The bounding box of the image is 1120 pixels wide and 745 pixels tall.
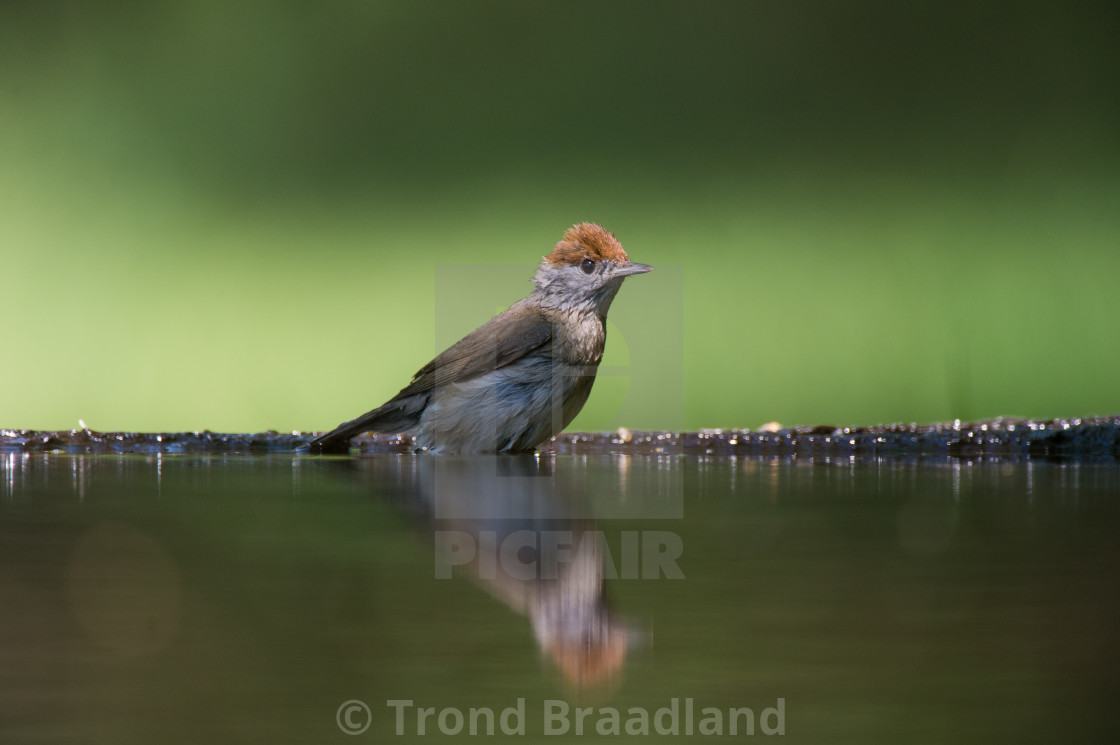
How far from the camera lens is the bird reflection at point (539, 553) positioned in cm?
45

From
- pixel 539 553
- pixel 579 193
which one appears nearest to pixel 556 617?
pixel 539 553

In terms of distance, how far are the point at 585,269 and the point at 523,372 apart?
34 cm

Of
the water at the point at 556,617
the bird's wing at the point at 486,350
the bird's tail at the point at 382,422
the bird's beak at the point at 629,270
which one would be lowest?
the water at the point at 556,617

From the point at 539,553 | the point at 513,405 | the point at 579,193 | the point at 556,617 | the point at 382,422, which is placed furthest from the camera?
the point at 579,193

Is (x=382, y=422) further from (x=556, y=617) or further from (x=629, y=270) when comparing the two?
(x=556, y=617)

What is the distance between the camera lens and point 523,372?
87.8 inches

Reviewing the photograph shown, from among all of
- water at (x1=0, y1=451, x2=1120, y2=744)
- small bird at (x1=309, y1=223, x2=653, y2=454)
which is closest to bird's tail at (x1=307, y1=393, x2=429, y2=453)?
small bird at (x1=309, y1=223, x2=653, y2=454)

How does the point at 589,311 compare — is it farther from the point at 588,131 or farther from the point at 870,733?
the point at 870,733

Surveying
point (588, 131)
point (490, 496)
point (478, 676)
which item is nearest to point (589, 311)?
point (588, 131)

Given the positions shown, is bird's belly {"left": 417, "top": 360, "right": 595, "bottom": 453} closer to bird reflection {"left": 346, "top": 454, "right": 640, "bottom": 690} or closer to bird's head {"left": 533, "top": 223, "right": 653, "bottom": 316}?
bird's head {"left": 533, "top": 223, "right": 653, "bottom": 316}

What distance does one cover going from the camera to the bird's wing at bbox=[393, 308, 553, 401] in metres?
2.24

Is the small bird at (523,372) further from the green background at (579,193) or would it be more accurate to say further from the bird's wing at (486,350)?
the green background at (579,193)

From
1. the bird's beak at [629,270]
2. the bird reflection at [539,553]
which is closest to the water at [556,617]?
the bird reflection at [539,553]

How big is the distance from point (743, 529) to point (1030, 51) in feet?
8.78
